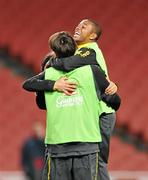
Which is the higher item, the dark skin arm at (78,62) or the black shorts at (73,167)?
the dark skin arm at (78,62)

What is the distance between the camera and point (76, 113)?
4.54m

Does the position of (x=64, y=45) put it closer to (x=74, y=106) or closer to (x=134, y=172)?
(x=74, y=106)

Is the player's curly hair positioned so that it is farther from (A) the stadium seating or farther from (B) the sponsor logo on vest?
(A) the stadium seating

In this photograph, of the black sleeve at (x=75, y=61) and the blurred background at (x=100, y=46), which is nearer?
the black sleeve at (x=75, y=61)

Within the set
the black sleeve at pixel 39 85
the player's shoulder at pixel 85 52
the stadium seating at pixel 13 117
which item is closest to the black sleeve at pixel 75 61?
the player's shoulder at pixel 85 52

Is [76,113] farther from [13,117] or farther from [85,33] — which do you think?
[13,117]

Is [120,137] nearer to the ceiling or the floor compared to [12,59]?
nearer to the floor

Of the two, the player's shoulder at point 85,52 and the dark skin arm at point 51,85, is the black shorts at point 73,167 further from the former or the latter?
the player's shoulder at point 85,52

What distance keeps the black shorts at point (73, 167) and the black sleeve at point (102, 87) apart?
31 cm

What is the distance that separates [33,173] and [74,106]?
4.09 meters

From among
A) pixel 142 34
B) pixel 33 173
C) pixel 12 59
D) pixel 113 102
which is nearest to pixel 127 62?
pixel 142 34

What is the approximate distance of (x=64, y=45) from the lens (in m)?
4.61

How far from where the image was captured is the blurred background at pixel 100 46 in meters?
9.74

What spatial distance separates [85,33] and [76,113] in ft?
1.72
